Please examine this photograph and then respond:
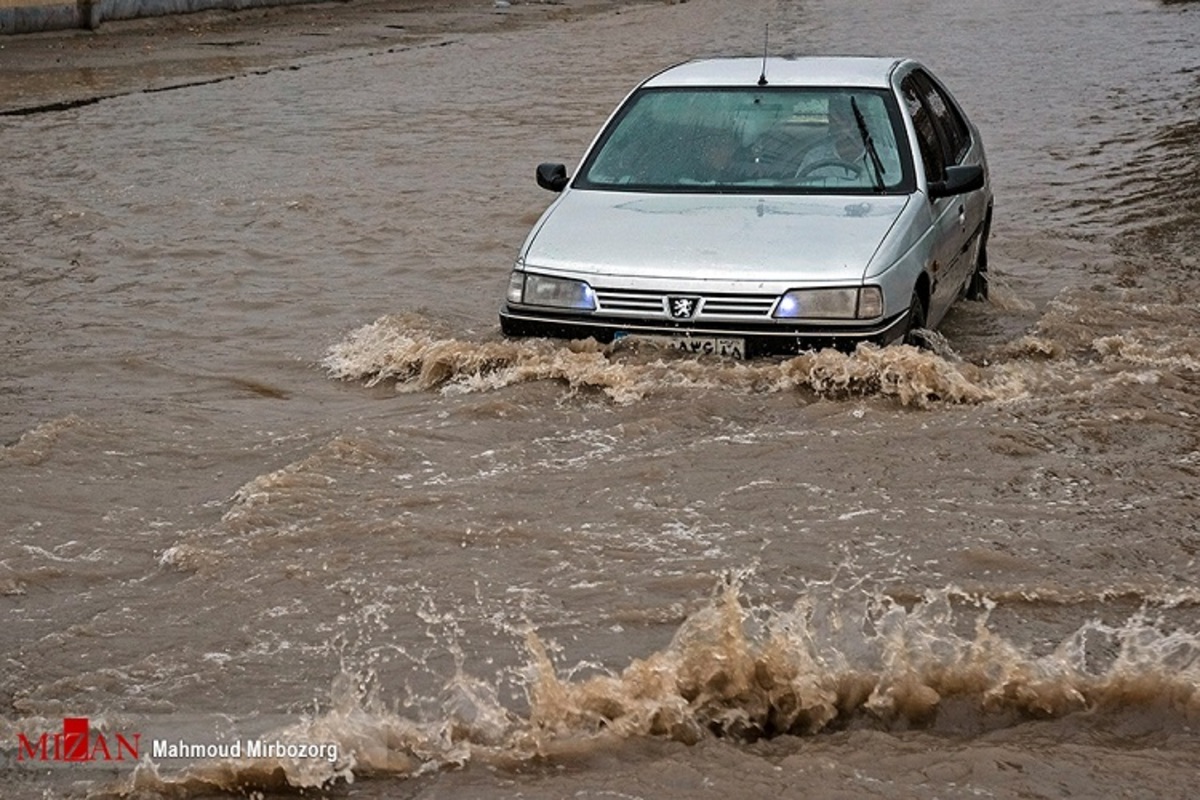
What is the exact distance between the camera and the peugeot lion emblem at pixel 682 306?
7602 mm

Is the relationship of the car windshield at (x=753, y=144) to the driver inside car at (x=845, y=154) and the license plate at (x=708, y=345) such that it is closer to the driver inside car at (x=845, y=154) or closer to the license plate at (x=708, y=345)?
the driver inside car at (x=845, y=154)

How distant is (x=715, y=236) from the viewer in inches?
310

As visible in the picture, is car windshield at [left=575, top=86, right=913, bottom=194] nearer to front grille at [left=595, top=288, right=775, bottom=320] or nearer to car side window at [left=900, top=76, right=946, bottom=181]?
car side window at [left=900, top=76, right=946, bottom=181]

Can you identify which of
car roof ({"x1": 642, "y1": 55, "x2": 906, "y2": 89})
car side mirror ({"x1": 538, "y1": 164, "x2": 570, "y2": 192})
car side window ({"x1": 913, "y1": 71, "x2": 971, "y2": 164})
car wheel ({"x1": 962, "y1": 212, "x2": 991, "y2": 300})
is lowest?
car wheel ({"x1": 962, "y1": 212, "x2": 991, "y2": 300})

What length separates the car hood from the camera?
7602mm

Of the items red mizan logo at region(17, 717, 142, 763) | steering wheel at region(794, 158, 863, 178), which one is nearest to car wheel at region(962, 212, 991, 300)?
steering wheel at region(794, 158, 863, 178)

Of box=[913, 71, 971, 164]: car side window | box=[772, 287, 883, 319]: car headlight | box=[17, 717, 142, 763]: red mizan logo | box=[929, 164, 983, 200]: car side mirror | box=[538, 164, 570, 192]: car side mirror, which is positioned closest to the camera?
box=[17, 717, 142, 763]: red mizan logo

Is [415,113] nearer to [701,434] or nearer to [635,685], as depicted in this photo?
[701,434]

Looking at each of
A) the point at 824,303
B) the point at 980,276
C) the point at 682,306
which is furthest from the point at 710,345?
the point at 980,276

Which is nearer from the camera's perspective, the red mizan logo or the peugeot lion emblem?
the red mizan logo

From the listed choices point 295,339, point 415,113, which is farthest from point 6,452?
point 415,113

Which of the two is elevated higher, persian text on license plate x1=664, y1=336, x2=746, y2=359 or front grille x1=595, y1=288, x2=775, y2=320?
front grille x1=595, y1=288, x2=775, y2=320

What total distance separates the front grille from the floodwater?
8.1 inches

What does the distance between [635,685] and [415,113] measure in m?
15.3
